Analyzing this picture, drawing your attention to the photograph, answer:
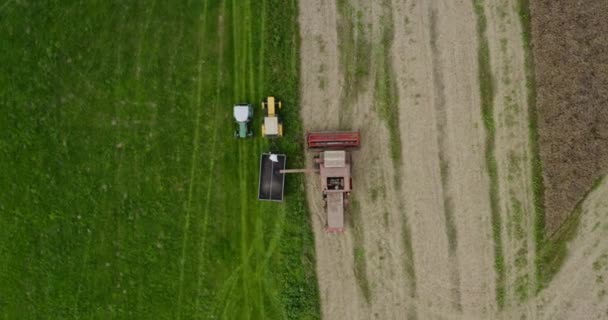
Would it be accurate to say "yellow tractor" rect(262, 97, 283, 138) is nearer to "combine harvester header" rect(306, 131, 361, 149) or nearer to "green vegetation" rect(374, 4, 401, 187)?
"combine harvester header" rect(306, 131, 361, 149)

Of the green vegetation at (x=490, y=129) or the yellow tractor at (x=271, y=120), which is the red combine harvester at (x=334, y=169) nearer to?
the yellow tractor at (x=271, y=120)

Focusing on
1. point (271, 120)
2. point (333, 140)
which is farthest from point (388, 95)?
point (271, 120)

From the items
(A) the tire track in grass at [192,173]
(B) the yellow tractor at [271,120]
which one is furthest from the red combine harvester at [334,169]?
(A) the tire track in grass at [192,173]

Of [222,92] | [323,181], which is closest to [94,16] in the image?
[222,92]

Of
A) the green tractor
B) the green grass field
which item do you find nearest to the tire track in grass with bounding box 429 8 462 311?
the green grass field

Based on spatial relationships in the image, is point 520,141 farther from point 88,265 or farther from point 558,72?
point 88,265

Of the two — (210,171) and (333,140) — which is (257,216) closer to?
(210,171)
